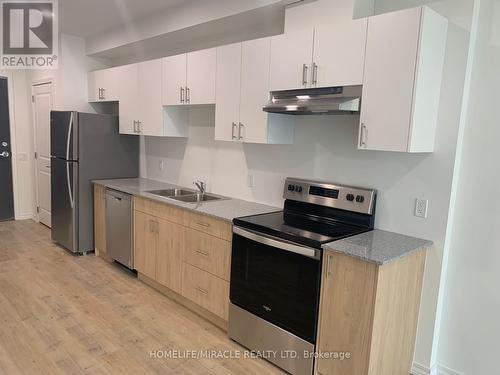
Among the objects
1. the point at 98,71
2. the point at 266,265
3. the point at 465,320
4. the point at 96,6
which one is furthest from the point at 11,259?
the point at 465,320

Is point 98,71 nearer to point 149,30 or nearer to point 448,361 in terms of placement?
point 149,30

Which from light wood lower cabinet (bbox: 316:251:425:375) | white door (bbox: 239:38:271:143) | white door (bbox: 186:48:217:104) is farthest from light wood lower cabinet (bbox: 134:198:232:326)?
white door (bbox: 186:48:217:104)

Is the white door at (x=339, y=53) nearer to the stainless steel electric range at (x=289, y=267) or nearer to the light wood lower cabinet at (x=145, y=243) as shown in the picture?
the stainless steel electric range at (x=289, y=267)

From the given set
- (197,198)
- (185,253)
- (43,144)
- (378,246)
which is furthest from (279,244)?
(43,144)

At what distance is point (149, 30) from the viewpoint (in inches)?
149

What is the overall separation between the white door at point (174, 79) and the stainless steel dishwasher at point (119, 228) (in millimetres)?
1052

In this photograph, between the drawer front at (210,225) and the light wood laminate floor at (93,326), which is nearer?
the light wood laminate floor at (93,326)

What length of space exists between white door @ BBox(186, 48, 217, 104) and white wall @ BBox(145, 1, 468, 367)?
37cm

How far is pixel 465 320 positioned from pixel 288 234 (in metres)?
1.21

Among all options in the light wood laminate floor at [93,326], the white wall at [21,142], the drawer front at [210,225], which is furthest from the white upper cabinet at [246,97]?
the white wall at [21,142]

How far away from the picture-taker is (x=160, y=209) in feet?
10.9

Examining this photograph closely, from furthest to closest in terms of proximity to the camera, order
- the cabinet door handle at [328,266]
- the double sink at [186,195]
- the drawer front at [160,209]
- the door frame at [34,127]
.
Answer: 1. the door frame at [34,127]
2. the double sink at [186,195]
3. the drawer front at [160,209]
4. the cabinet door handle at [328,266]

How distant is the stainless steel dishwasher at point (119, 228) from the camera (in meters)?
3.76

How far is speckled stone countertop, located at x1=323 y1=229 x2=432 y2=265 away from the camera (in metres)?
1.95
